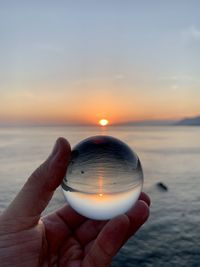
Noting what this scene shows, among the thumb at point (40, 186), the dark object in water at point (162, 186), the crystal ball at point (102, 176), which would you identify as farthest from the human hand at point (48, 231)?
the dark object in water at point (162, 186)

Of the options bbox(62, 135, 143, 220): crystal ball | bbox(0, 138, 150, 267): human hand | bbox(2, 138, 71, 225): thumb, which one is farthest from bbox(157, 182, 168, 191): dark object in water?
bbox(62, 135, 143, 220): crystal ball

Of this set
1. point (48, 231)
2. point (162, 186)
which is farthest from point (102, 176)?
point (162, 186)

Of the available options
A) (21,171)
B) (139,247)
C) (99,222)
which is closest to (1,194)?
(21,171)

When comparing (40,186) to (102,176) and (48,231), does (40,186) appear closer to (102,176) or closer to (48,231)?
(102,176)

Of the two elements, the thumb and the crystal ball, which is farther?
the thumb

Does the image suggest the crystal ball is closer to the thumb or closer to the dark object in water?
the thumb

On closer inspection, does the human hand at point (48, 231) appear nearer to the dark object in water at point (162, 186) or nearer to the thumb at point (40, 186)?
the thumb at point (40, 186)

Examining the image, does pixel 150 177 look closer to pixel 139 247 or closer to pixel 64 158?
pixel 139 247
